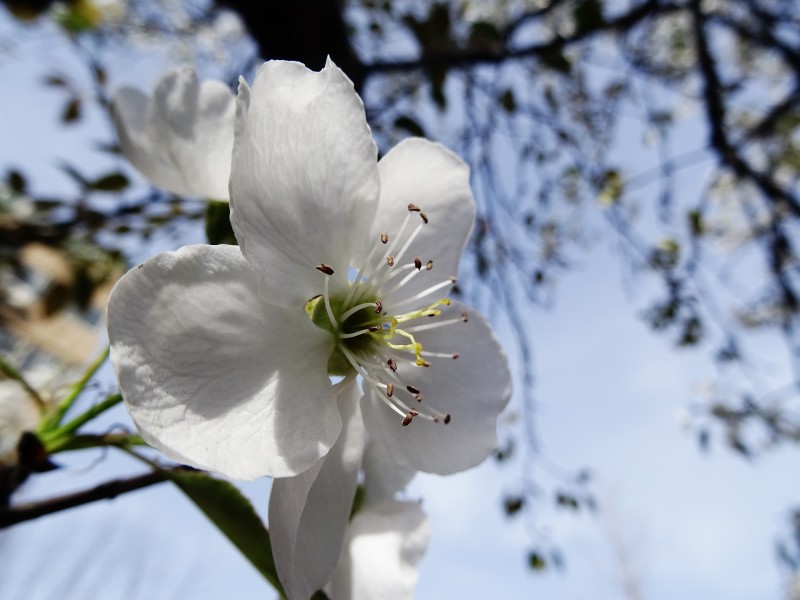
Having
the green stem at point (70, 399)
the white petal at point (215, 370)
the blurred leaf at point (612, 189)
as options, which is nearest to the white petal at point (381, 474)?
the white petal at point (215, 370)

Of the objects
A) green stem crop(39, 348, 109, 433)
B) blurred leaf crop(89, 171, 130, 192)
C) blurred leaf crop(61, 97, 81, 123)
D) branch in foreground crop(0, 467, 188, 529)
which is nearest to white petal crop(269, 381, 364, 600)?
branch in foreground crop(0, 467, 188, 529)

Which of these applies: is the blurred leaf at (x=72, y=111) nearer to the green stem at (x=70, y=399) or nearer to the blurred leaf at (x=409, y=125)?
the blurred leaf at (x=409, y=125)

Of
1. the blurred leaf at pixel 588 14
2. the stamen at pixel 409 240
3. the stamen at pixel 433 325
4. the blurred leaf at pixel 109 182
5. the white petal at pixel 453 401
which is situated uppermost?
the blurred leaf at pixel 588 14

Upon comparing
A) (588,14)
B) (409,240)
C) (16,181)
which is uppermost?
(588,14)

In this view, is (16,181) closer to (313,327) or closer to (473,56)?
(473,56)

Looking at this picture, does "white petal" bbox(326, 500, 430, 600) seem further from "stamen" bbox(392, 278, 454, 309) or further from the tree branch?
the tree branch

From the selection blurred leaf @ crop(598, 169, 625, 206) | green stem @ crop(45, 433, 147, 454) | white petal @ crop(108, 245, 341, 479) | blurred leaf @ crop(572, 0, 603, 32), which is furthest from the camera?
blurred leaf @ crop(598, 169, 625, 206)

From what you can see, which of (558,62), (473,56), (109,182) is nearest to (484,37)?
(473,56)
